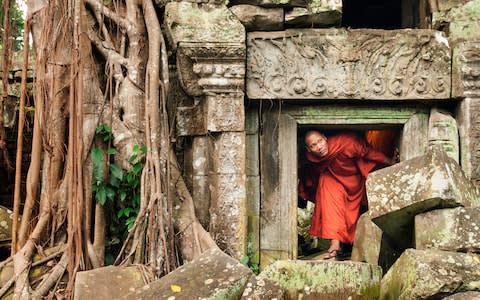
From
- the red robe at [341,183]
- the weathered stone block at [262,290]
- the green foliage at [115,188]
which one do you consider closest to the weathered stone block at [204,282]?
the weathered stone block at [262,290]

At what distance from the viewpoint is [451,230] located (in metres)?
3.70

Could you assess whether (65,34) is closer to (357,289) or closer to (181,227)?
(181,227)

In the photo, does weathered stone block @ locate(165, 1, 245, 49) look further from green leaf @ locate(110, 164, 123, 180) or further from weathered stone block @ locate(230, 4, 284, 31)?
green leaf @ locate(110, 164, 123, 180)

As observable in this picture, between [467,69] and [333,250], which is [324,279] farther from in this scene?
[467,69]

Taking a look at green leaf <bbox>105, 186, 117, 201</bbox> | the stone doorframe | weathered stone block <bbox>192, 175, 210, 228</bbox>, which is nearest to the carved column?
the stone doorframe

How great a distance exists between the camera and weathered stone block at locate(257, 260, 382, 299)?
138 inches

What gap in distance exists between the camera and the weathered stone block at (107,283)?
11.7 ft

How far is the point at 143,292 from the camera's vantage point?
3156 mm

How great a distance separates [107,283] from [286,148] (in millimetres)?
2309

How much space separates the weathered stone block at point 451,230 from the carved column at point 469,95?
1733 millimetres

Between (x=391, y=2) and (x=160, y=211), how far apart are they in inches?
192

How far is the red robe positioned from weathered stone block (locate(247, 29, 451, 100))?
769 mm

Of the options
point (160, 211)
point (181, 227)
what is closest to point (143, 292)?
point (160, 211)

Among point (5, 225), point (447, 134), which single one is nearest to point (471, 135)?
point (447, 134)
